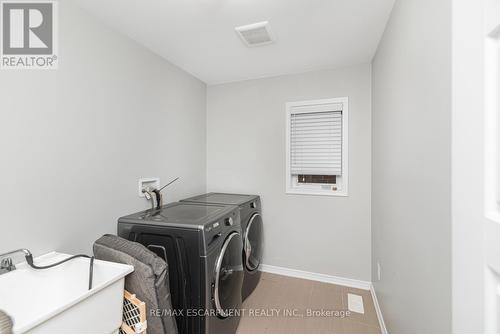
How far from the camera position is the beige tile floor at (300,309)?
1.73m

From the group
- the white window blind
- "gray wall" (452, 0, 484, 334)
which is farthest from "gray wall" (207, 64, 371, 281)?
"gray wall" (452, 0, 484, 334)

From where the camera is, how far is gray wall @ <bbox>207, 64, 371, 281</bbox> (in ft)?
7.29

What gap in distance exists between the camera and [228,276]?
1489mm

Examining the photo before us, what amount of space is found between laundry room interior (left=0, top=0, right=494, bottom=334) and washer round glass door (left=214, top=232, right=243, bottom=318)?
16mm

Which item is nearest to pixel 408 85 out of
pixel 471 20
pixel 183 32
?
pixel 471 20

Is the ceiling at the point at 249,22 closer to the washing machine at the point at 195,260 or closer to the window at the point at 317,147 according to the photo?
the window at the point at 317,147

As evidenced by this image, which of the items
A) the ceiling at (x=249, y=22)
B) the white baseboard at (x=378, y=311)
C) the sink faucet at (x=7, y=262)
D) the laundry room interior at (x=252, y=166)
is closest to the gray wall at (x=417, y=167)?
the laundry room interior at (x=252, y=166)

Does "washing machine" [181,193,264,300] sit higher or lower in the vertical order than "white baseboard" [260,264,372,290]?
higher

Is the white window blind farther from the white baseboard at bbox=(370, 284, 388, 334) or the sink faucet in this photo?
the sink faucet

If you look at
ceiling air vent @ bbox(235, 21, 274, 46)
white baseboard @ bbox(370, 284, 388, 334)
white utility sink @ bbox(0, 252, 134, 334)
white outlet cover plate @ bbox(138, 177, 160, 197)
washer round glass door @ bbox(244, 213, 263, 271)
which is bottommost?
white baseboard @ bbox(370, 284, 388, 334)

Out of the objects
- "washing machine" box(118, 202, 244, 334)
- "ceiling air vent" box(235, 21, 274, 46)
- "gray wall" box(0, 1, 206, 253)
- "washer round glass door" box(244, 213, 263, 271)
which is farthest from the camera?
"washer round glass door" box(244, 213, 263, 271)

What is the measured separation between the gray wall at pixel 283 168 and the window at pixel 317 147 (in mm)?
71

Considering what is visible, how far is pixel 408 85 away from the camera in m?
1.08

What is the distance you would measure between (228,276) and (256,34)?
181 cm
